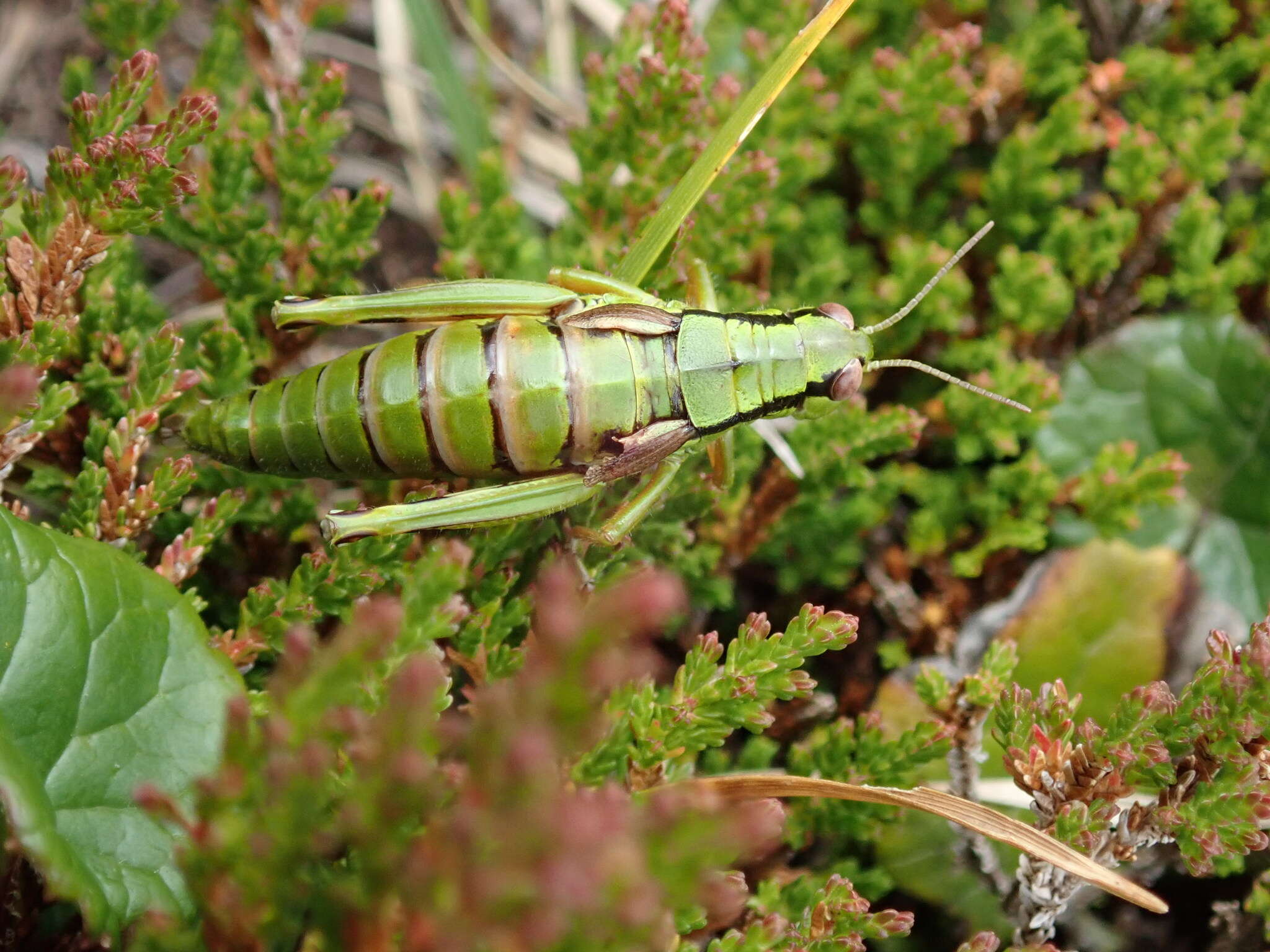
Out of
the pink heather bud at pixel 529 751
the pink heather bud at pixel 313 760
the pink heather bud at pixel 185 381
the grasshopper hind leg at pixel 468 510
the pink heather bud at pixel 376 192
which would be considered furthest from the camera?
the pink heather bud at pixel 376 192

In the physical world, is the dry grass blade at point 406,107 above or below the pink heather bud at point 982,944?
above

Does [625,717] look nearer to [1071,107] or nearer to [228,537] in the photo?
[228,537]

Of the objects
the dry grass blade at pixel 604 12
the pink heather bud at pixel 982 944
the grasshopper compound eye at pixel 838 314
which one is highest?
the dry grass blade at pixel 604 12

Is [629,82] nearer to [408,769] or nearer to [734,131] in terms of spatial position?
[734,131]

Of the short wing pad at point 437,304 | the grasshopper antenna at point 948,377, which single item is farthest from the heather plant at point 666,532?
the short wing pad at point 437,304

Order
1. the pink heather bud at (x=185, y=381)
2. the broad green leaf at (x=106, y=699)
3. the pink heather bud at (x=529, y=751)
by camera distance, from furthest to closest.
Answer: the pink heather bud at (x=185, y=381)
the broad green leaf at (x=106, y=699)
the pink heather bud at (x=529, y=751)

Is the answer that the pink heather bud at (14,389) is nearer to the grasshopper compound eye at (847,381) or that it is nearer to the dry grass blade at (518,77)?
the grasshopper compound eye at (847,381)

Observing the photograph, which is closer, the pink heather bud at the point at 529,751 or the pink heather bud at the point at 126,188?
the pink heather bud at the point at 529,751
